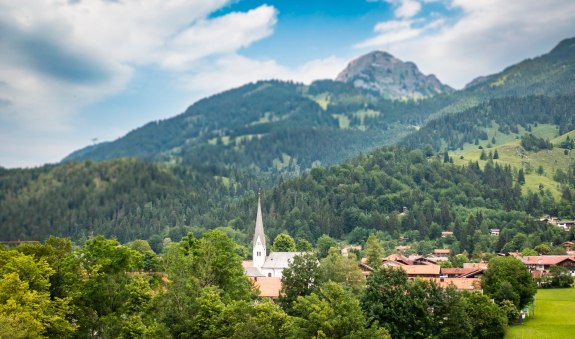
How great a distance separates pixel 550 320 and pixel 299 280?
114 ft

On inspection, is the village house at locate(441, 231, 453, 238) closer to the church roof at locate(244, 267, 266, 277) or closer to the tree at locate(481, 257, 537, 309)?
the church roof at locate(244, 267, 266, 277)

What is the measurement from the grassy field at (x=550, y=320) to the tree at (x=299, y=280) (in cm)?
2341

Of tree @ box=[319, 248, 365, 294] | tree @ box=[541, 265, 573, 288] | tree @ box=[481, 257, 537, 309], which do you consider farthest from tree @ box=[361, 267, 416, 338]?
tree @ box=[541, 265, 573, 288]

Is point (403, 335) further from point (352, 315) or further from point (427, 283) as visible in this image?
point (352, 315)

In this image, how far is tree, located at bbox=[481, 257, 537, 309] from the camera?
85312 millimetres

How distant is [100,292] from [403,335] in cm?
2850

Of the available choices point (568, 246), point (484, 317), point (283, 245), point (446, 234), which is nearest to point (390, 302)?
point (484, 317)

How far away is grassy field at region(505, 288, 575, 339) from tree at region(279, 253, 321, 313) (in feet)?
76.8

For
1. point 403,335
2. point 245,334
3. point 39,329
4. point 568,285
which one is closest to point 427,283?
point 403,335

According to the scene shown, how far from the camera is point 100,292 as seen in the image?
59.6m

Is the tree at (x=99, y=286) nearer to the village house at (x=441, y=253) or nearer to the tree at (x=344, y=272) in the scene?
the tree at (x=344, y=272)

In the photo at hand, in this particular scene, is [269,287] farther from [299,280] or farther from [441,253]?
[441,253]

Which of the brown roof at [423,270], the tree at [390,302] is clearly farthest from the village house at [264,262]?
the tree at [390,302]

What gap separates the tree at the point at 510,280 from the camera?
85.3 meters
